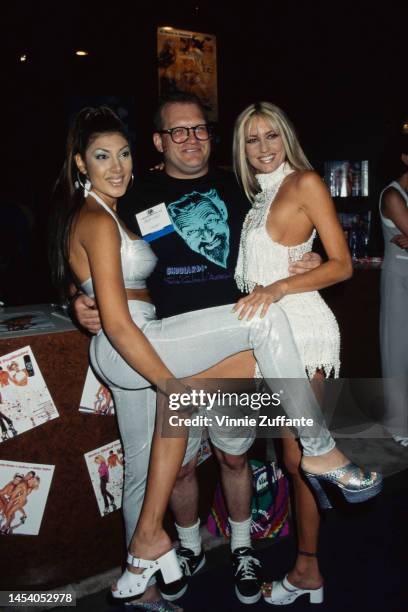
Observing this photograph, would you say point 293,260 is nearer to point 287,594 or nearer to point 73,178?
point 73,178

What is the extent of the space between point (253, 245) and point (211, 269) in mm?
228

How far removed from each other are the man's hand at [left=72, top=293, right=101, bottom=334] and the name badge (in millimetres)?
366

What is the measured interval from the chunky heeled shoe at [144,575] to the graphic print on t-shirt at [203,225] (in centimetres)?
105

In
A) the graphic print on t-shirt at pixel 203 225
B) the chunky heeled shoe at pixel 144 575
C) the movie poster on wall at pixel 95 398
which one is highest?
the graphic print on t-shirt at pixel 203 225

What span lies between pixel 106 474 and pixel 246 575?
0.67 metres

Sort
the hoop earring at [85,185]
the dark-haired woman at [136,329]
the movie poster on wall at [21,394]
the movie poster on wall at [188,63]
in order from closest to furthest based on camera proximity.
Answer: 1. the dark-haired woman at [136,329]
2. the hoop earring at [85,185]
3. the movie poster on wall at [21,394]
4. the movie poster on wall at [188,63]

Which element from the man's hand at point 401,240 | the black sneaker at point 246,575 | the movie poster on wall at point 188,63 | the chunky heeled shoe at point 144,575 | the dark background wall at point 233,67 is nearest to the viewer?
the chunky heeled shoe at point 144,575

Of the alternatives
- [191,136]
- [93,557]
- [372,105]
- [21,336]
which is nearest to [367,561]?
[93,557]

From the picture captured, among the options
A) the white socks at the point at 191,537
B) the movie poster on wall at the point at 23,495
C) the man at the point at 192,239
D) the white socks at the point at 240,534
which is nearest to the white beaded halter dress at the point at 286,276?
the man at the point at 192,239

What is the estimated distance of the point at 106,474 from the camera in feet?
7.11

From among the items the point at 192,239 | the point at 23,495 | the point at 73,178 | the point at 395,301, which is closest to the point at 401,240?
the point at 395,301

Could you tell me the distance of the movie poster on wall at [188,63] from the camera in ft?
15.6

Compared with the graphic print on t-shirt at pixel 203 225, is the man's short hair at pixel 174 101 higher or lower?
higher

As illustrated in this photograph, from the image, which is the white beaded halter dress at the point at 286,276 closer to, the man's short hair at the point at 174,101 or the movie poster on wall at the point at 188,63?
the man's short hair at the point at 174,101
